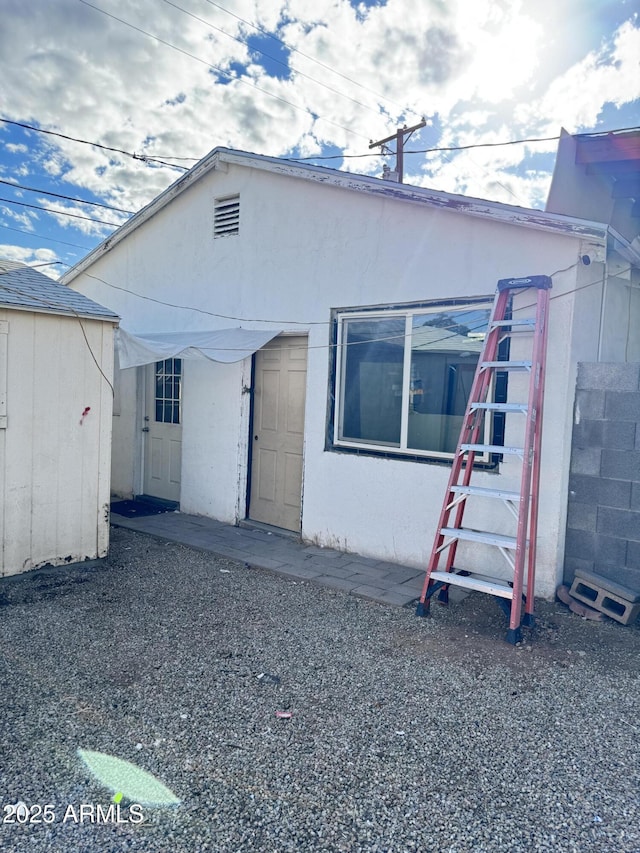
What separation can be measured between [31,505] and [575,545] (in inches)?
190

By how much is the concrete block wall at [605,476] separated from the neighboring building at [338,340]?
12 centimetres

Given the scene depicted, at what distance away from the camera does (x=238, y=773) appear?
2635 millimetres

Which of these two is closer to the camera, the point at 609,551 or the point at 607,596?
the point at 607,596

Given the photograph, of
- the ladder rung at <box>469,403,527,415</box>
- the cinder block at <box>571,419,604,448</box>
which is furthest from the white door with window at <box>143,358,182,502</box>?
the cinder block at <box>571,419,604,448</box>

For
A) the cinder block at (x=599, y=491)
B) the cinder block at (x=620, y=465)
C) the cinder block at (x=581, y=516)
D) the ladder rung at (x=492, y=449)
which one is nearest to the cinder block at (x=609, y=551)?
the cinder block at (x=581, y=516)

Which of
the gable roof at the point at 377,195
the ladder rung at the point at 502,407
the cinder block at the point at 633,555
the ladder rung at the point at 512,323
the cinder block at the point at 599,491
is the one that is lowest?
the cinder block at the point at 633,555

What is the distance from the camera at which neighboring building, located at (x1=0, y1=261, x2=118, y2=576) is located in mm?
5113

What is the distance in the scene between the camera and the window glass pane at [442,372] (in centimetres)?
525

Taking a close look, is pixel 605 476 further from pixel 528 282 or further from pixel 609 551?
pixel 528 282

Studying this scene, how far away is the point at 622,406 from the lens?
4656mm

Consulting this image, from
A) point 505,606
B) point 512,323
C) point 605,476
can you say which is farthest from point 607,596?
point 512,323

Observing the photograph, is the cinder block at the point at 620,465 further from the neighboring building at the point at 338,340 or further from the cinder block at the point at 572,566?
the cinder block at the point at 572,566

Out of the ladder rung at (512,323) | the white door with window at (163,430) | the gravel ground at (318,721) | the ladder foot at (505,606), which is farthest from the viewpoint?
the white door with window at (163,430)

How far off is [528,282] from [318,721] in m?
3.52
